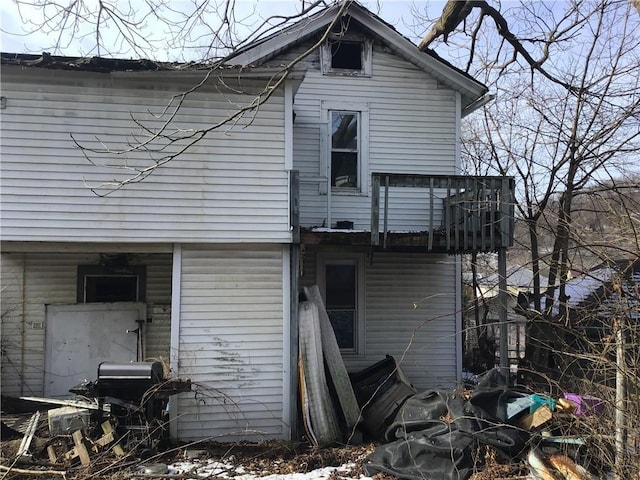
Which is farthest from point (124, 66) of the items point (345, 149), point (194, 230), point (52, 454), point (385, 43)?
point (52, 454)

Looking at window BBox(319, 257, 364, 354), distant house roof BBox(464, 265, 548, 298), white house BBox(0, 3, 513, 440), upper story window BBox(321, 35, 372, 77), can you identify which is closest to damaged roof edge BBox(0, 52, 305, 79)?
white house BBox(0, 3, 513, 440)

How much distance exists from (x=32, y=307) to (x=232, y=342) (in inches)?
166

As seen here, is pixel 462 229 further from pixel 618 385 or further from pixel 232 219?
pixel 618 385

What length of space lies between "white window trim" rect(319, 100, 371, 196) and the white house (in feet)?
0.25

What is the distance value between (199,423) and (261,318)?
5.91ft

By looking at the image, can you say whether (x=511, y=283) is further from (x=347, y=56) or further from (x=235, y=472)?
(x=235, y=472)

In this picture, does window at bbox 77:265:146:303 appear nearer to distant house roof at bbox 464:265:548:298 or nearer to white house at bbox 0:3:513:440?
white house at bbox 0:3:513:440

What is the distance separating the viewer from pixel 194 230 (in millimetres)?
7832

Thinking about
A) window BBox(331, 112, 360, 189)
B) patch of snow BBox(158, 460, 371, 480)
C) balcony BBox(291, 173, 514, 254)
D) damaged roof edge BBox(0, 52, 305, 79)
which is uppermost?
damaged roof edge BBox(0, 52, 305, 79)

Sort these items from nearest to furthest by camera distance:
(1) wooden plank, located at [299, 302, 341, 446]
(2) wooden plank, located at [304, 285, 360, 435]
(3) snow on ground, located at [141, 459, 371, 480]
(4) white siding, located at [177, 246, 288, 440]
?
(3) snow on ground, located at [141, 459, 371, 480] < (1) wooden plank, located at [299, 302, 341, 446] < (4) white siding, located at [177, 246, 288, 440] < (2) wooden plank, located at [304, 285, 360, 435]

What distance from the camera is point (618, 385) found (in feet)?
13.6

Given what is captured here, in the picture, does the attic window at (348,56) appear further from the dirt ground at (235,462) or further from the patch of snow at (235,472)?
the patch of snow at (235,472)

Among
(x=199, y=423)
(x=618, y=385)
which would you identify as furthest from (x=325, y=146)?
(x=618, y=385)

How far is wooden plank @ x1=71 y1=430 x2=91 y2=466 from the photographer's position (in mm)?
6336
